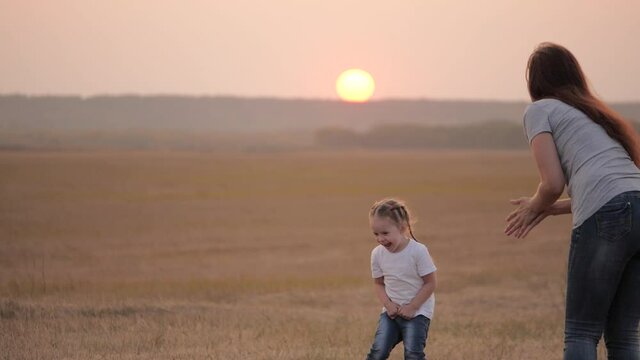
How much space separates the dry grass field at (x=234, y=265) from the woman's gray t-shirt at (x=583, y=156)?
3.39 meters

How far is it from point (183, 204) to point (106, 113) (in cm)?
2042

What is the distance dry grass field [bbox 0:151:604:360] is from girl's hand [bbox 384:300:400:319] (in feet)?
6.37

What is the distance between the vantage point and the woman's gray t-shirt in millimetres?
4473

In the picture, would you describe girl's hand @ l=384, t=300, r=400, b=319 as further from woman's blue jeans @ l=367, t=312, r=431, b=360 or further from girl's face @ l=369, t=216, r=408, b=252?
girl's face @ l=369, t=216, r=408, b=252

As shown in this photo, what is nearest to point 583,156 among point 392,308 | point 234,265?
point 392,308

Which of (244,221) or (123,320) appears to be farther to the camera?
(244,221)

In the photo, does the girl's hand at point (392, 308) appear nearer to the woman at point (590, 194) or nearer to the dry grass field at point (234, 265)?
the woman at point (590, 194)

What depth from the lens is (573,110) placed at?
4641mm

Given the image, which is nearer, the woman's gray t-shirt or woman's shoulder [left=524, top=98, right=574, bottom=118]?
the woman's gray t-shirt

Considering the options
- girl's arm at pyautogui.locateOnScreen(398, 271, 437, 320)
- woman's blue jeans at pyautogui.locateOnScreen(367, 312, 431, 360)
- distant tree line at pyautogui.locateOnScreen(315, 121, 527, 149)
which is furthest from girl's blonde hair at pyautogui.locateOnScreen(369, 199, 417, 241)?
distant tree line at pyautogui.locateOnScreen(315, 121, 527, 149)

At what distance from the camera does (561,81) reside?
15.8ft

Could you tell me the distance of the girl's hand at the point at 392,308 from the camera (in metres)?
5.60

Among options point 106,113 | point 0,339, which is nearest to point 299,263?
point 0,339

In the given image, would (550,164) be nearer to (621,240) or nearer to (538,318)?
(621,240)
